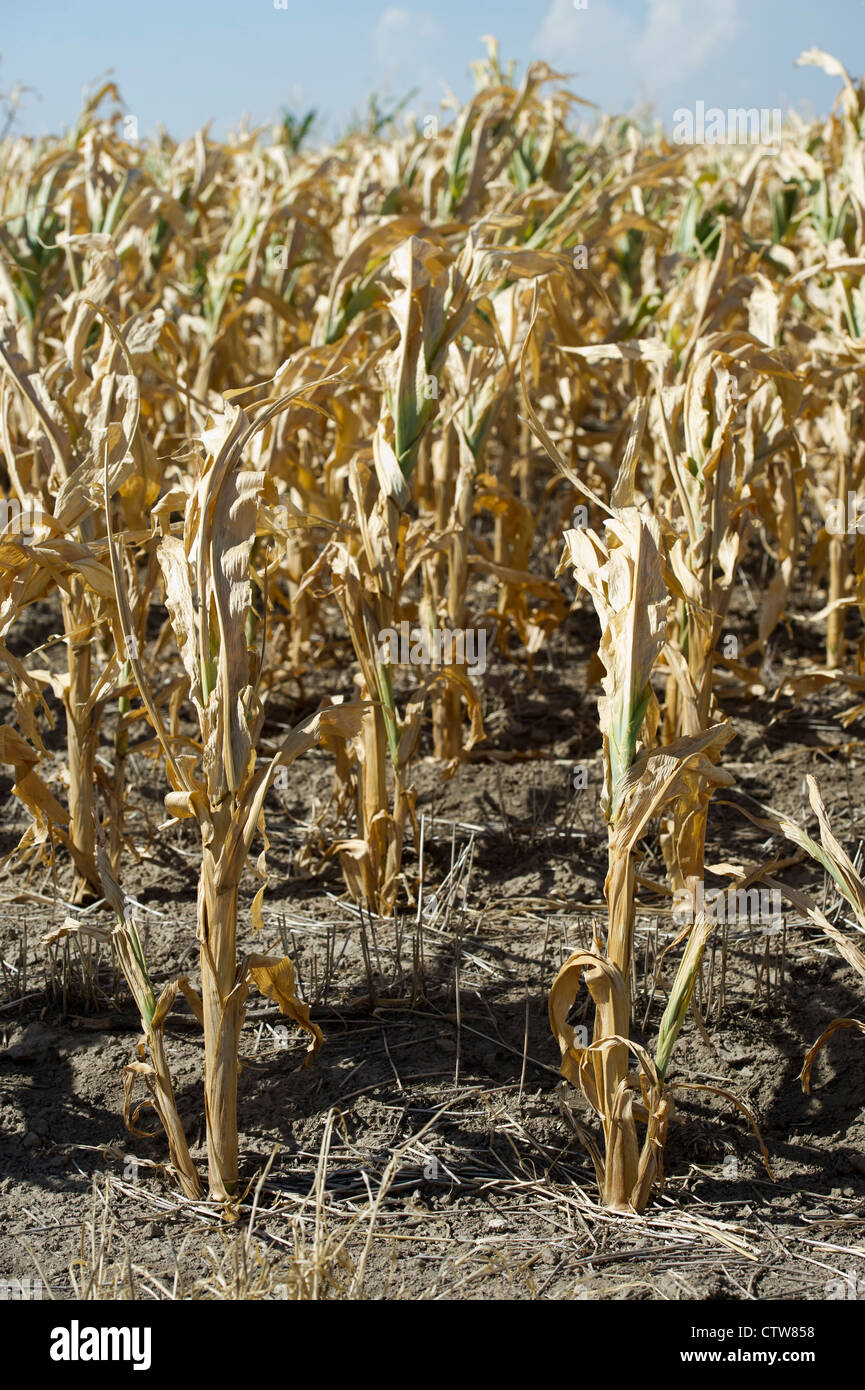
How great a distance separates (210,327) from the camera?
13.0 ft

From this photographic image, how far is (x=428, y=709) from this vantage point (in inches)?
141

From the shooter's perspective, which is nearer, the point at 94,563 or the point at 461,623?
the point at 94,563

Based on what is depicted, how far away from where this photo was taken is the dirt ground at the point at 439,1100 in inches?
65.7

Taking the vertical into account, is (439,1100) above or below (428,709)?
below

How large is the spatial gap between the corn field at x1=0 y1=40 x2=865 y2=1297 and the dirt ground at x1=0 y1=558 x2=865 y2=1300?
0.01m

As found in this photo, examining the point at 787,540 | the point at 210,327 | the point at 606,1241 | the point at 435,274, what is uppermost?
the point at 210,327

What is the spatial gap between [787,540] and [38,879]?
216 centimetres

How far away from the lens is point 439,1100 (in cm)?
202

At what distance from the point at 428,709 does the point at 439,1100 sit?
1701mm

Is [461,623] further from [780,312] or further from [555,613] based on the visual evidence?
[780,312]

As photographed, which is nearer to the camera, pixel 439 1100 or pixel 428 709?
pixel 439 1100

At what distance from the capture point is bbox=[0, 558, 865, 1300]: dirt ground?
1.67 meters

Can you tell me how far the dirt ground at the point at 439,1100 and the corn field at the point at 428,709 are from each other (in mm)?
13

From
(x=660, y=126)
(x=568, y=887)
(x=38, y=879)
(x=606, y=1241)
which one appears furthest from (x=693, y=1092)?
(x=660, y=126)
